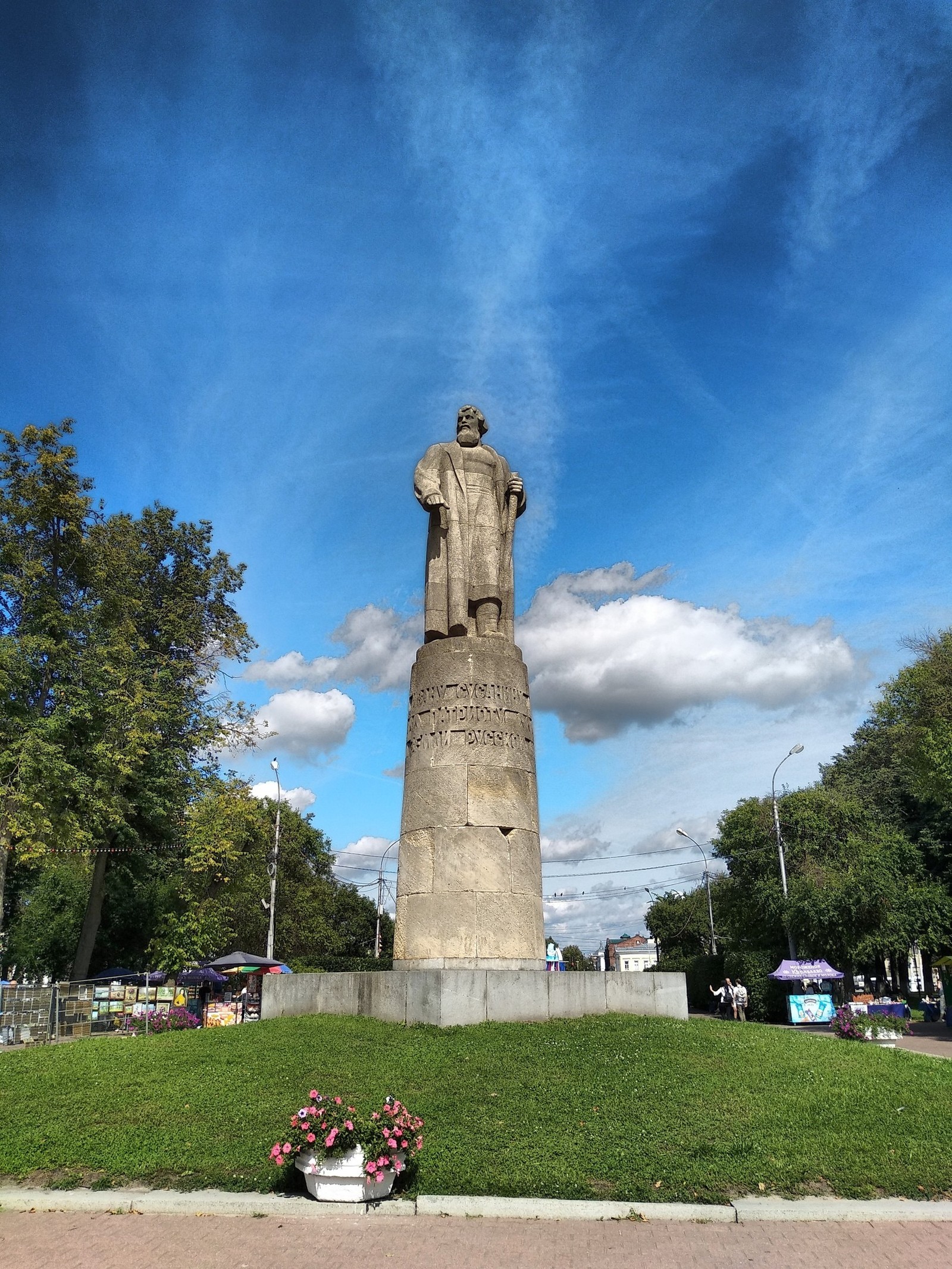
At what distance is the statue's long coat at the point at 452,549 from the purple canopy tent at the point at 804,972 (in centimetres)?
1980

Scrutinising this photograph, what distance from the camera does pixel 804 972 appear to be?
28375 millimetres

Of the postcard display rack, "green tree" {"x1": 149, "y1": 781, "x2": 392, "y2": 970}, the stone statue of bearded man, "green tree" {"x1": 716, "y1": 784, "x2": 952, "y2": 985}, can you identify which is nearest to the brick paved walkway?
the stone statue of bearded man

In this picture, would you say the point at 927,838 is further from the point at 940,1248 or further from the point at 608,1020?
the point at 940,1248

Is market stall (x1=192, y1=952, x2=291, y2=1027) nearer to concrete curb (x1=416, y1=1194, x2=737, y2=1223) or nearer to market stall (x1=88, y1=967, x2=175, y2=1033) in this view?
market stall (x1=88, y1=967, x2=175, y2=1033)

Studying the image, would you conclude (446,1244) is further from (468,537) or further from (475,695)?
(468,537)

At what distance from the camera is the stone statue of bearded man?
13.8 m

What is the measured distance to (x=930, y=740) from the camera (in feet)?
90.7

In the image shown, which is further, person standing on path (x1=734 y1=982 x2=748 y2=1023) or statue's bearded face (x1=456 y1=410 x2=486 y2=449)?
person standing on path (x1=734 y1=982 x2=748 y2=1023)

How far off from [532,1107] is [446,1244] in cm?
238

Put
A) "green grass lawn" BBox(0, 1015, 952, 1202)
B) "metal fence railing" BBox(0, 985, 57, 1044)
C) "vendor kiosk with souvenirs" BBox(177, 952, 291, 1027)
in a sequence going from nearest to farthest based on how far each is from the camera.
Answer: "green grass lawn" BBox(0, 1015, 952, 1202) < "metal fence railing" BBox(0, 985, 57, 1044) < "vendor kiosk with souvenirs" BBox(177, 952, 291, 1027)

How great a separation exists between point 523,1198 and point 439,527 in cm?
960

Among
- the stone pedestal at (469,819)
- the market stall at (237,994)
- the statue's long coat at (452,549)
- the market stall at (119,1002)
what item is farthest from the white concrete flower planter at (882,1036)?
the market stall at (119,1002)

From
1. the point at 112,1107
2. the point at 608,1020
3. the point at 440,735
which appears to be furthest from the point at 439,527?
the point at 112,1107

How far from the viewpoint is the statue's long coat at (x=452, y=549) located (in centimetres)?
1371
